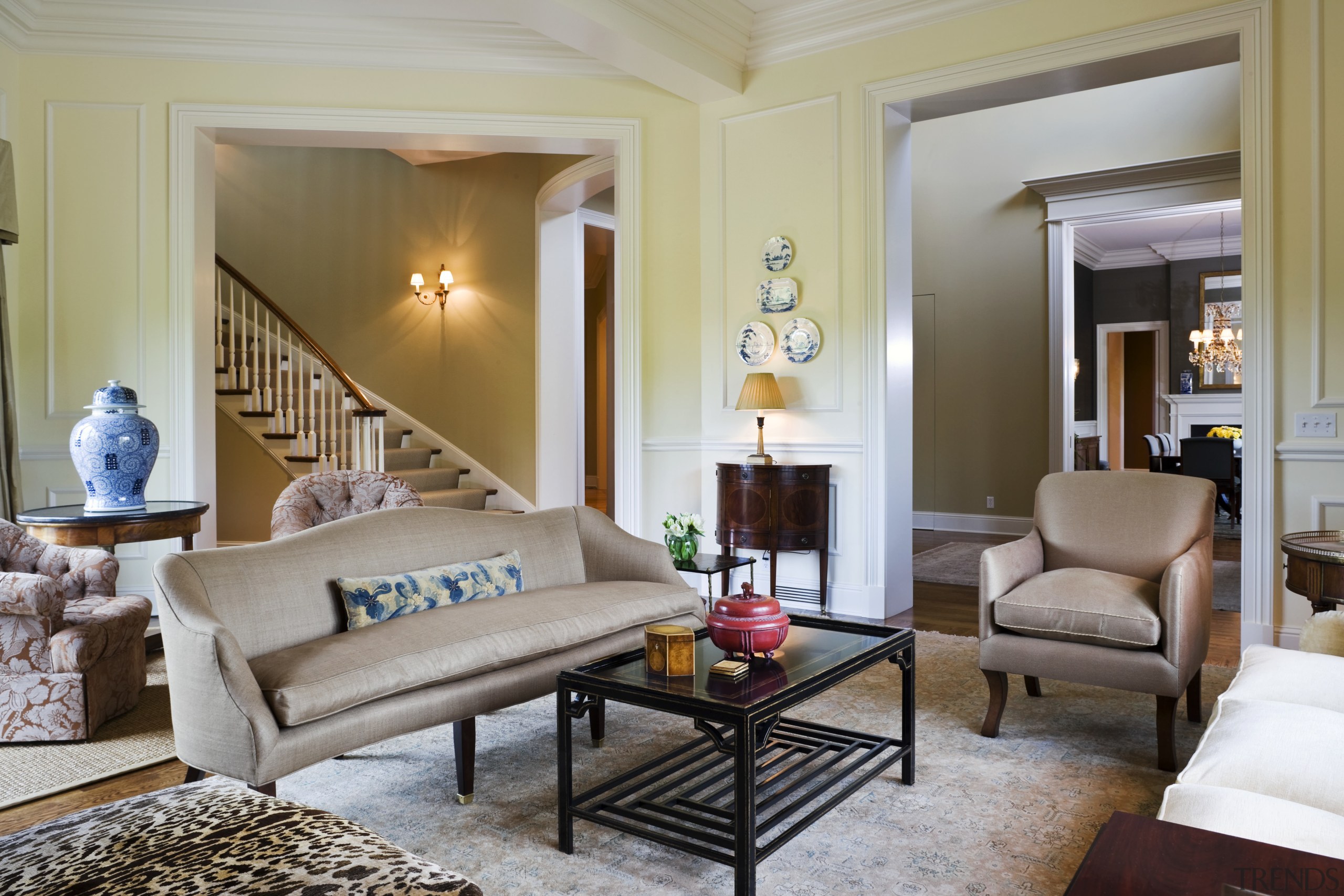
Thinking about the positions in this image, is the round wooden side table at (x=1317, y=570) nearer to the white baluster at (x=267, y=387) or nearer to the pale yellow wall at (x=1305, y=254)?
the pale yellow wall at (x=1305, y=254)

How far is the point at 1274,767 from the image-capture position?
1672 millimetres

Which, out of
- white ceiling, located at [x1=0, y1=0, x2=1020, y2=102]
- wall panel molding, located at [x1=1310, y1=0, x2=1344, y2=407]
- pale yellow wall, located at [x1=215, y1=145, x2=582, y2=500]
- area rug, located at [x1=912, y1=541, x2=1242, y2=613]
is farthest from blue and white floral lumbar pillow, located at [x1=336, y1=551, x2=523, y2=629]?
pale yellow wall, located at [x1=215, y1=145, x2=582, y2=500]

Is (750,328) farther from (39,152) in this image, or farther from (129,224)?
(39,152)

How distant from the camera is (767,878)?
82.6 inches

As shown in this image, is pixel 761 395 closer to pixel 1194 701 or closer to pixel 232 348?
pixel 1194 701

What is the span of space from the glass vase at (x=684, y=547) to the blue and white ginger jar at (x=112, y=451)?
2.34m

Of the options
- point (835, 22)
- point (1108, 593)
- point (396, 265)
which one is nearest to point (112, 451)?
point (1108, 593)

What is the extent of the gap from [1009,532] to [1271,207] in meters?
5.05

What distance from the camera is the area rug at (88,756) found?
266 cm

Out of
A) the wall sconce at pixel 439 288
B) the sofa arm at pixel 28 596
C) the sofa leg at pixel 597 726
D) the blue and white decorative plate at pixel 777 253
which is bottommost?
the sofa leg at pixel 597 726

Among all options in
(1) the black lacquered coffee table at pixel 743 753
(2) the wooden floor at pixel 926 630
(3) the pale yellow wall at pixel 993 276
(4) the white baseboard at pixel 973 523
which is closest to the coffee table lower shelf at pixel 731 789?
(1) the black lacquered coffee table at pixel 743 753

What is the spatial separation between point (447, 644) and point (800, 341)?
10.6ft

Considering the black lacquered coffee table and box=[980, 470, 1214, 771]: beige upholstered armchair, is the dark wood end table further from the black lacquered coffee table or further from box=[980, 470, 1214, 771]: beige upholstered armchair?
box=[980, 470, 1214, 771]: beige upholstered armchair

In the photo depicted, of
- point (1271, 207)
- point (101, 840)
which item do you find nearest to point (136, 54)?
point (101, 840)
